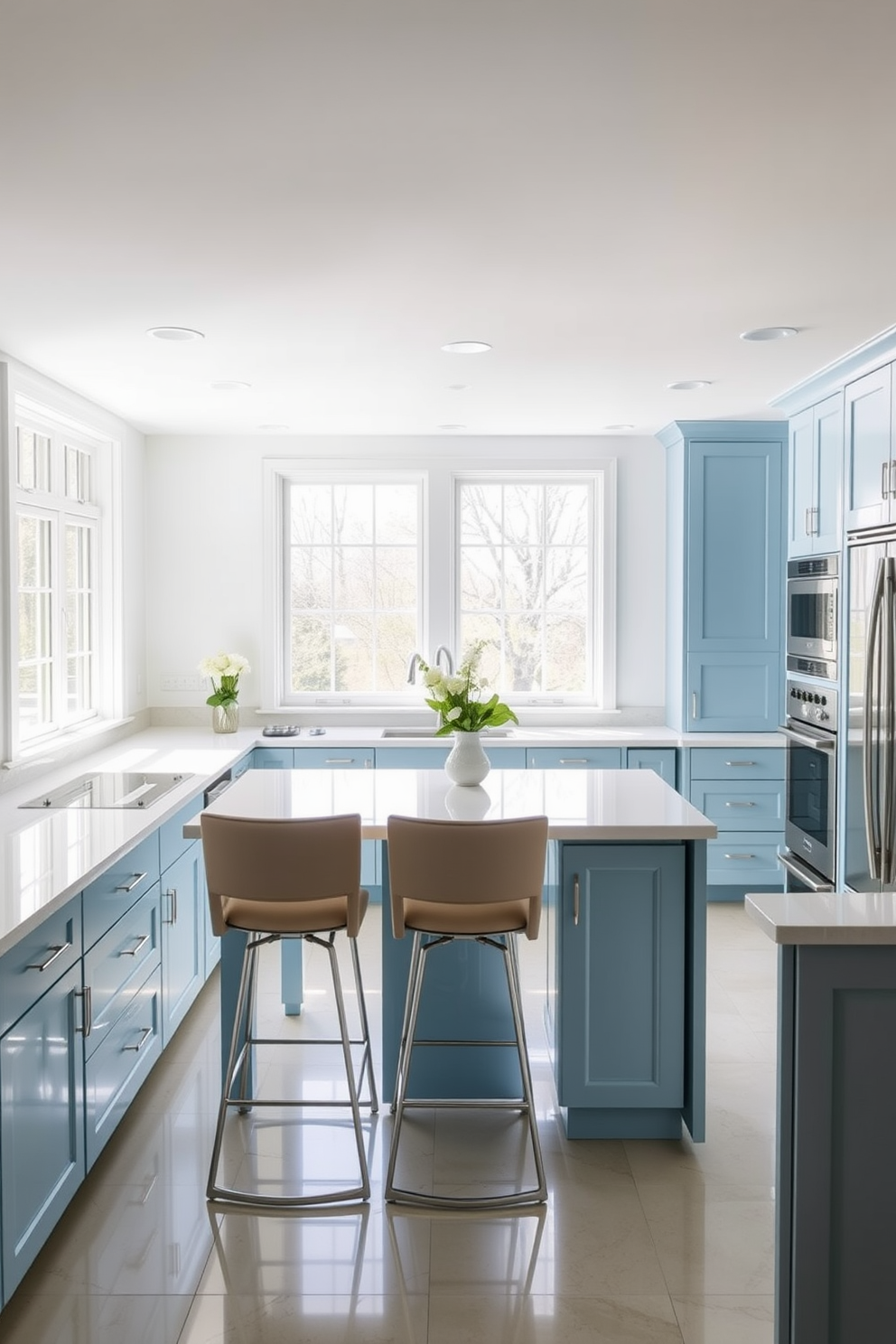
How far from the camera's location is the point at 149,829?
3.19 m

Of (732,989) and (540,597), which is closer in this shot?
(732,989)

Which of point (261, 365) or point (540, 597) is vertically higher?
point (261, 365)

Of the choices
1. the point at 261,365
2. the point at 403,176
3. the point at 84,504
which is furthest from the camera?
the point at 84,504

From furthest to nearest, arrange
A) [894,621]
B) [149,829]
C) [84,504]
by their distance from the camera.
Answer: [84,504], [894,621], [149,829]

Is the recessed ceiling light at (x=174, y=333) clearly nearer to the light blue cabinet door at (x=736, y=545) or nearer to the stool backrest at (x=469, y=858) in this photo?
the stool backrest at (x=469, y=858)

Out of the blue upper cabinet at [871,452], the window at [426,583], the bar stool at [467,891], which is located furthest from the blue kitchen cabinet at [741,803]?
the bar stool at [467,891]

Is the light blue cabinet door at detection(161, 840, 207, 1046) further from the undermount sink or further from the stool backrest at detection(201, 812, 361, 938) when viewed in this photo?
the undermount sink

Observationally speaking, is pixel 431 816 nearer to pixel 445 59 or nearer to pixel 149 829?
pixel 149 829

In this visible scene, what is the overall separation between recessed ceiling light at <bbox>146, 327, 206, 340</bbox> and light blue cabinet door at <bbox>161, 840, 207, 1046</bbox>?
1844mm

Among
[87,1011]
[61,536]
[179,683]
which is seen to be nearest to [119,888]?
[87,1011]

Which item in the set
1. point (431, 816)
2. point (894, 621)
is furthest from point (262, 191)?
point (894, 621)

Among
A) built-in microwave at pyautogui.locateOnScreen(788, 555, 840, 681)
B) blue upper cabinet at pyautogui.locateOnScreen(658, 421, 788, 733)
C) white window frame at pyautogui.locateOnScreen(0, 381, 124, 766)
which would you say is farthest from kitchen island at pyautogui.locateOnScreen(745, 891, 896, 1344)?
blue upper cabinet at pyautogui.locateOnScreen(658, 421, 788, 733)

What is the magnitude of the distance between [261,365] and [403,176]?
1.94 meters

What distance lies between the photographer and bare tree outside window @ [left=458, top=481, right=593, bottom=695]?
20.1ft
